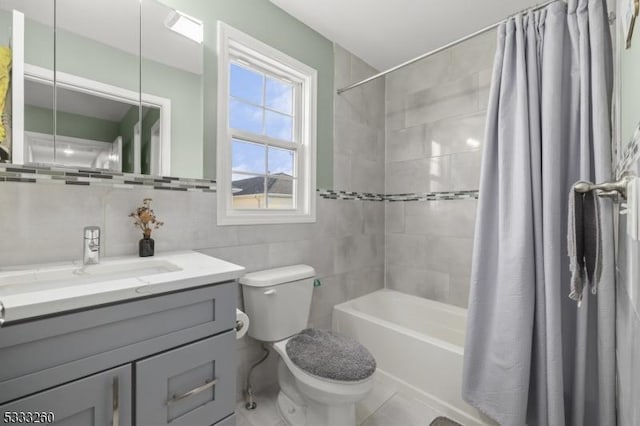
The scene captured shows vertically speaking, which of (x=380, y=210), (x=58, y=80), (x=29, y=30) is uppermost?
(x=29, y=30)

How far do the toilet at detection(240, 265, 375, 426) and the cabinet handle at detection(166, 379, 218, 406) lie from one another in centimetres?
48

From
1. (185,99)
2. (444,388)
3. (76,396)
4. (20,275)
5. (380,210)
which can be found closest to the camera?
(76,396)

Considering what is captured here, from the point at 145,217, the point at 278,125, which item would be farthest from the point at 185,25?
the point at 145,217

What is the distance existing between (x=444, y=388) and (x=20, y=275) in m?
2.00

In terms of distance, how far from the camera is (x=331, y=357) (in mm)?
1323

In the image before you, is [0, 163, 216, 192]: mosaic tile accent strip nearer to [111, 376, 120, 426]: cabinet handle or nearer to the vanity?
the vanity

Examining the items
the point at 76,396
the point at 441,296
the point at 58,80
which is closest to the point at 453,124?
the point at 441,296

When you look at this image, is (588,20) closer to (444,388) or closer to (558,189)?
(558,189)

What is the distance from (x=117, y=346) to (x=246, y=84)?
5.08ft

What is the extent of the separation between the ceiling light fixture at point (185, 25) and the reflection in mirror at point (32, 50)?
17.1 inches

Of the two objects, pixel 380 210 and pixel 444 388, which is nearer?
pixel 444 388

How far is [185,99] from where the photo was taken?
139 centimetres

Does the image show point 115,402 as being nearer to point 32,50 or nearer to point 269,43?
point 32,50

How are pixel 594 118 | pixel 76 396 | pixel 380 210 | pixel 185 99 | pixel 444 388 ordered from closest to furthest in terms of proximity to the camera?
pixel 76 396
pixel 594 118
pixel 185 99
pixel 444 388
pixel 380 210
